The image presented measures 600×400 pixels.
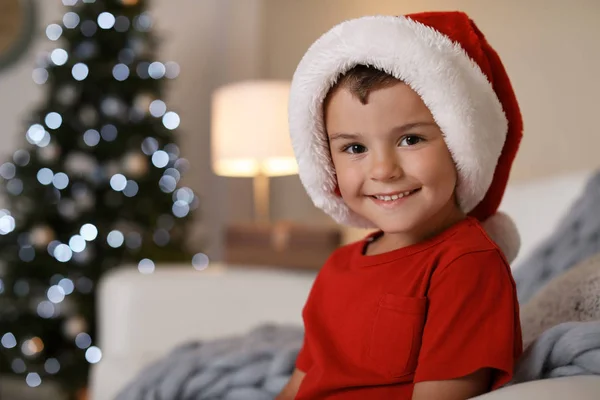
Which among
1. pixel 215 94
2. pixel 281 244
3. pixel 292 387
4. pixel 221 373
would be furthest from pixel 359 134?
pixel 215 94

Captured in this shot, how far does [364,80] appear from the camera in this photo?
79cm

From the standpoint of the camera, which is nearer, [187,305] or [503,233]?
[503,233]

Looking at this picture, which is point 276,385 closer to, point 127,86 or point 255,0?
point 127,86

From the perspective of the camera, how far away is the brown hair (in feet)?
2.57

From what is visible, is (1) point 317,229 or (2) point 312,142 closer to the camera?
(2) point 312,142

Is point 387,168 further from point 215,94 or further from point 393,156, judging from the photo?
point 215,94

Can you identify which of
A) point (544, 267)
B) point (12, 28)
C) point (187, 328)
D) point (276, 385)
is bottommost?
point (187, 328)

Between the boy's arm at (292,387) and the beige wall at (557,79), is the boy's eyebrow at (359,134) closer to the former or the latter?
the boy's arm at (292,387)

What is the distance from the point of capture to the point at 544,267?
125 centimetres

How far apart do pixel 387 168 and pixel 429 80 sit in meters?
0.10

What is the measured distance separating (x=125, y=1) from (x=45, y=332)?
4.91 ft

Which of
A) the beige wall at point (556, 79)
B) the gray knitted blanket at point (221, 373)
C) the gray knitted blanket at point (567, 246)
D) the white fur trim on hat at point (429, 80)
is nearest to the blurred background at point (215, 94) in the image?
the beige wall at point (556, 79)

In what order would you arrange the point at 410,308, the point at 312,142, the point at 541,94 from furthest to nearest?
1. the point at 541,94
2. the point at 312,142
3. the point at 410,308

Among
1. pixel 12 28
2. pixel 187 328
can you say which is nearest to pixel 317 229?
pixel 187 328
